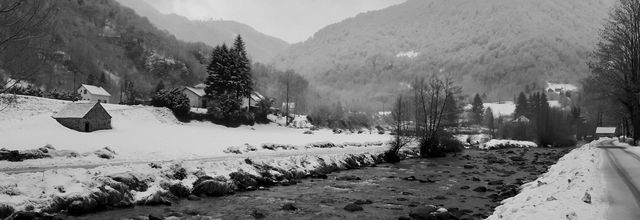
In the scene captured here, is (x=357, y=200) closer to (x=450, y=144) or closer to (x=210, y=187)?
(x=210, y=187)

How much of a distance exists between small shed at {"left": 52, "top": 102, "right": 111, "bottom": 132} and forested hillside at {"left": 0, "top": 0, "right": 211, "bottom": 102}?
166 feet

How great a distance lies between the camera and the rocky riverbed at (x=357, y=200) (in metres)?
18.2

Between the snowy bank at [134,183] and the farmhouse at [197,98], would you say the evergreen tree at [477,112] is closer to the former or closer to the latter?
the farmhouse at [197,98]

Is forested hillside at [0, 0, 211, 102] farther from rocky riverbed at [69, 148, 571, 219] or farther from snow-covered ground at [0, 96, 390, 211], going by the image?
rocky riverbed at [69, 148, 571, 219]

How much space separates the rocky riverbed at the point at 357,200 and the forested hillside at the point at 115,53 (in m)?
80.6

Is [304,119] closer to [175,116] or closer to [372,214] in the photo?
[175,116]

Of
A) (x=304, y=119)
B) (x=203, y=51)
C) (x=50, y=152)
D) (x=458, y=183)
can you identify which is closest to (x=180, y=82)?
(x=203, y=51)

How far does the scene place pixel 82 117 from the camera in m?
45.8

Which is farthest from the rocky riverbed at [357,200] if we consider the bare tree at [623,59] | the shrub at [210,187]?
the bare tree at [623,59]

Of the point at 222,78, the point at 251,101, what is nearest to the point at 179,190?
the point at 222,78

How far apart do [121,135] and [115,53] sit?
119948mm

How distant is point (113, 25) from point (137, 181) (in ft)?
562

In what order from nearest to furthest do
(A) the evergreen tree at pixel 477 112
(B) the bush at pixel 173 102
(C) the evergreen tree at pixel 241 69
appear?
(B) the bush at pixel 173 102
(C) the evergreen tree at pixel 241 69
(A) the evergreen tree at pixel 477 112

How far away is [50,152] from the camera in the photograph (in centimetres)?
2830
